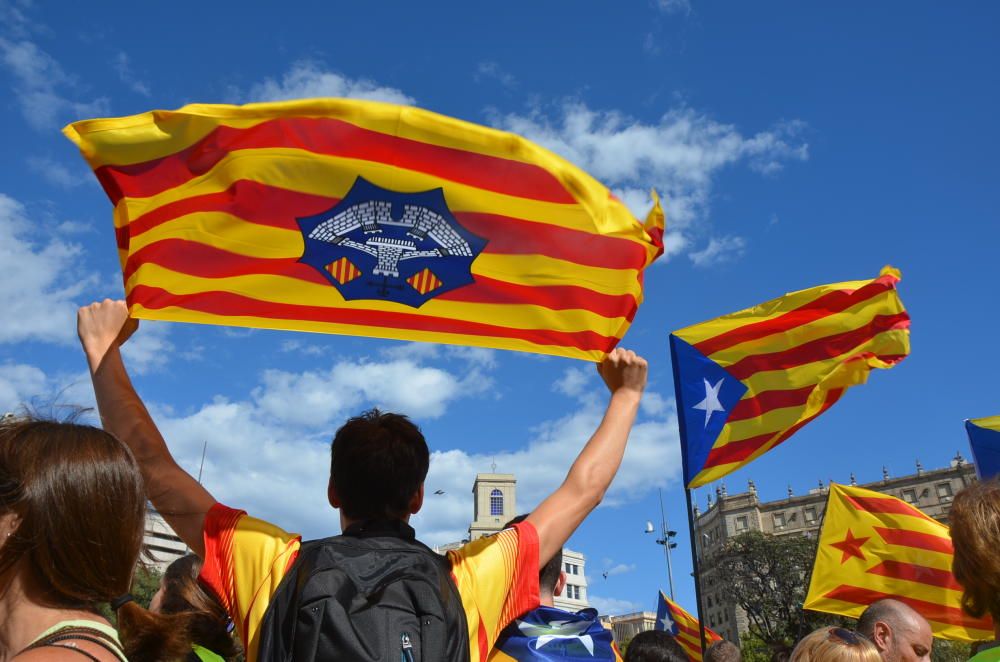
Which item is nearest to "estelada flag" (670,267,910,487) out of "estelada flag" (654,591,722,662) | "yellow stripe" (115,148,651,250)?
"yellow stripe" (115,148,651,250)

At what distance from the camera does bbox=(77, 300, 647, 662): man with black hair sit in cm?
206

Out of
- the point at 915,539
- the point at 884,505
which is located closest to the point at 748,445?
the point at 884,505

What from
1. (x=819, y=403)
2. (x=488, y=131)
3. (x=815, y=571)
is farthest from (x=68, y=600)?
(x=815, y=571)

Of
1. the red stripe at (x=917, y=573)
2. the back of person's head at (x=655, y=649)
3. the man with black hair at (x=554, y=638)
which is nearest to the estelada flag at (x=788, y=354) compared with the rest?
the back of person's head at (x=655, y=649)

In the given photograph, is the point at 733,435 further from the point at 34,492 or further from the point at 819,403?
the point at 34,492

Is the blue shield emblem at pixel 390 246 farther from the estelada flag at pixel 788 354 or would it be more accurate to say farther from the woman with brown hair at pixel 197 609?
the estelada flag at pixel 788 354

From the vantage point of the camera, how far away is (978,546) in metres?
2.69

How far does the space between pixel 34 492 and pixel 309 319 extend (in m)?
2.14

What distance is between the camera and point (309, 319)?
3703mm

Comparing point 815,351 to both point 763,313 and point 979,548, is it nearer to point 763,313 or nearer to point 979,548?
point 763,313

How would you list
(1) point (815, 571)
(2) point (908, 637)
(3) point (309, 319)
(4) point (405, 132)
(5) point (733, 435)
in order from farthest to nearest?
(1) point (815, 571) < (5) point (733, 435) < (2) point (908, 637) < (3) point (309, 319) < (4) point (405, 132)

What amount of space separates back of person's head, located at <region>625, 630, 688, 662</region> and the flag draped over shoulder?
4.67 meters

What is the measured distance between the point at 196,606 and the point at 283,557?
1272 millimetres

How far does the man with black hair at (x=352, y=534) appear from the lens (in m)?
2.06
